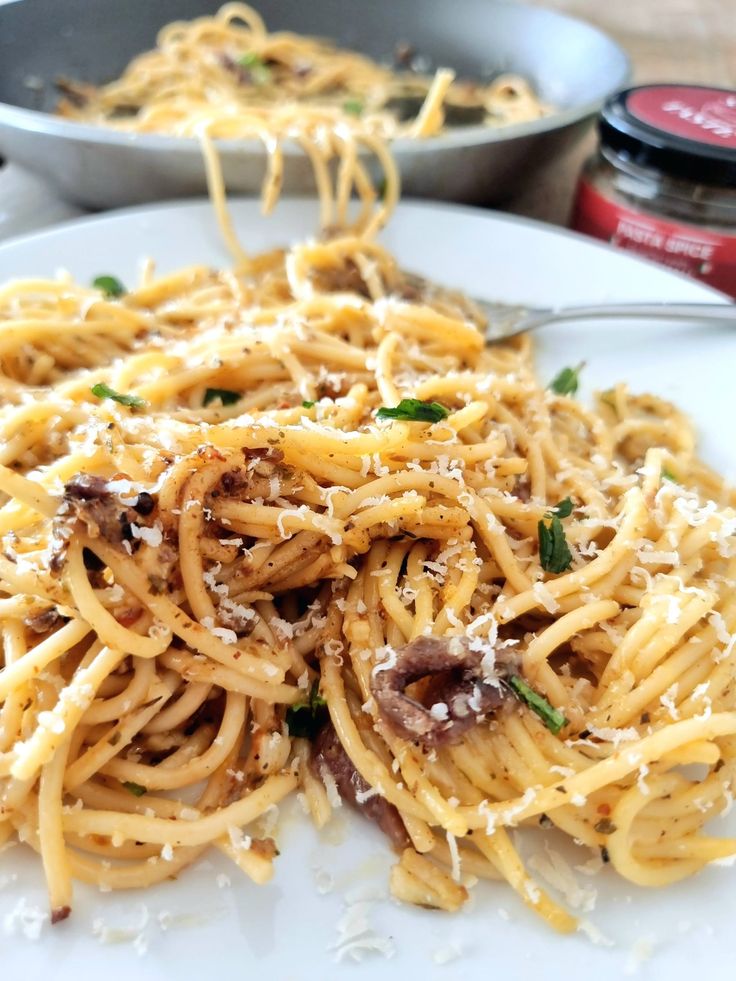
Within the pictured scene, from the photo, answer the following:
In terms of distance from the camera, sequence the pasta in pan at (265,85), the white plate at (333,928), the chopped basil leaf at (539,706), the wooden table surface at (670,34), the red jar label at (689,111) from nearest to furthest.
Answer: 1. the white plate at (333,928)
2. the chopped basil leaf at (539,706)
3. the red jar label at (689,111)
4. the pasta in pan at (265,85)
5. the wooden table surface at (670,34)

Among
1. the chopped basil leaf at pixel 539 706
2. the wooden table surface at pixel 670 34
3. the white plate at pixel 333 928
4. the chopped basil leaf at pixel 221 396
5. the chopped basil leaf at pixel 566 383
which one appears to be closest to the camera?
the white plate at pixel 333 928

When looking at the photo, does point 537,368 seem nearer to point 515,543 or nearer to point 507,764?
point 515,543

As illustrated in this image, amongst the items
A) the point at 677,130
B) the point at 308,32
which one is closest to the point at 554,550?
the point at 677,130

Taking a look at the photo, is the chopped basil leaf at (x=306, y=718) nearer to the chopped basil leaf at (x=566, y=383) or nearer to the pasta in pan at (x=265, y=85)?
the chopped basil leaf at (x=566, y=383)

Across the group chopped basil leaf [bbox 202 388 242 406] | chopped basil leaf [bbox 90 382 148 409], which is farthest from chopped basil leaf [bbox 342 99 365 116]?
chopped basil leaf [bbox 90 382 148 409]

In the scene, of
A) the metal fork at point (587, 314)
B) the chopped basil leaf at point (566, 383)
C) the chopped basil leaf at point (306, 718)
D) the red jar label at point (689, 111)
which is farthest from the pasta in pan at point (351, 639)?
the red jar label at point (689, 111)

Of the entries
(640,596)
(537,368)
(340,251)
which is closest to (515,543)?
(640,596)
